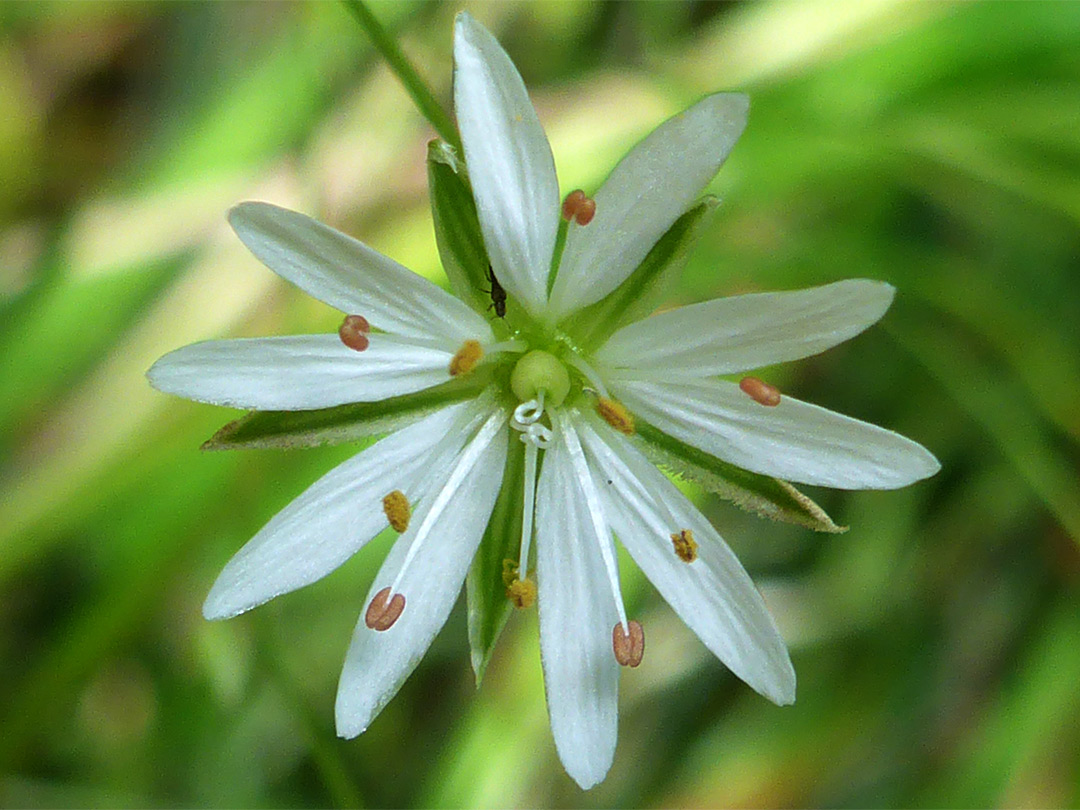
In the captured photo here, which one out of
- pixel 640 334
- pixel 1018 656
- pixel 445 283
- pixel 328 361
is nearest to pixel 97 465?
pixel 445 283

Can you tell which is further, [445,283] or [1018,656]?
[1018,656]

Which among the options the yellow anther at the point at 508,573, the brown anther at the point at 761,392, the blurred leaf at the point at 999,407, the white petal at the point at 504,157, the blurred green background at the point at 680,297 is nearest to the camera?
the white petal at the point at 504,157

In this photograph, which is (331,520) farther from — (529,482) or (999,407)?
(999,407)

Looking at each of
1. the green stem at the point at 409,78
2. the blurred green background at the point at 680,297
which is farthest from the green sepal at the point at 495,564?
the blurred green background at the point at 680,297

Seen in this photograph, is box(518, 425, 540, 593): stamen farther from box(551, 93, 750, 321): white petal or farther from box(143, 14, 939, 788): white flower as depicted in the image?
box(551, 93, 750, 321): white petal

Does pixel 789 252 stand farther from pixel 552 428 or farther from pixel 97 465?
pixel 97 465

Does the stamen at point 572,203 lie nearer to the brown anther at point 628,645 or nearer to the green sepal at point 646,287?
the green sepal at point 646,287

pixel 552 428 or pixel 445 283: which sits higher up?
pixel 445 283
